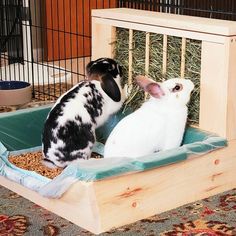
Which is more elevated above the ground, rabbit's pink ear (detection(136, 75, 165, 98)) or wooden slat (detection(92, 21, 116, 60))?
wooden slat (detection(92, 21, 116, 60))

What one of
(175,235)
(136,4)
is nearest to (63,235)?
(175,235)

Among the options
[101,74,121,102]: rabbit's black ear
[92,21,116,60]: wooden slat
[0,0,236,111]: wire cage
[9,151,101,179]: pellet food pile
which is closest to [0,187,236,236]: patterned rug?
[9,151,101,179]: pellet food pile

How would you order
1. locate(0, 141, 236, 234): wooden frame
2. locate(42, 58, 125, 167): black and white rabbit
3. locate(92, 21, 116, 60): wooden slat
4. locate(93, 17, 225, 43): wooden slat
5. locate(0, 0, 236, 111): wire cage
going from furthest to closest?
1. locate(0, 0, 236, 111): wire cage
2. locate(92, 21, 116, 60): wooden slat
3. locate(42, 58, 125, 167): black and white rabbit
4. locate(93, 17, 225, 43): wooden slat
5. locate(0, 141, 236, 234): wooden frame

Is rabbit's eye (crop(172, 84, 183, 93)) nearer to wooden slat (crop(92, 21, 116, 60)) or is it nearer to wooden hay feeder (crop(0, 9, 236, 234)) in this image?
wooden hay feeder (crop(0, 9, 236, 234))

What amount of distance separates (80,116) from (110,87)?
8.3 inches

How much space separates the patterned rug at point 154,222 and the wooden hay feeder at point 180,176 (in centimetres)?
3

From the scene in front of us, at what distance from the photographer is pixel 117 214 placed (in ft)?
6.91

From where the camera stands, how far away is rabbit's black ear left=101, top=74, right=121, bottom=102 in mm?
2619

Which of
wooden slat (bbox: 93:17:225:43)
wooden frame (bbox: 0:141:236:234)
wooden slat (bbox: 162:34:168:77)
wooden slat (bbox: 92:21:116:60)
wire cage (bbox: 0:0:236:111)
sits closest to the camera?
wooden frame (bbox: 0:141:236:234)

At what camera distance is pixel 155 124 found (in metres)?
2.38

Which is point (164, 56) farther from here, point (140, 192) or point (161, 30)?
point (140, 192)

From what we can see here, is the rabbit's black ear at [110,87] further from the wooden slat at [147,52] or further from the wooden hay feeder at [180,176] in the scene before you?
the wooden hay feeder at [180,176]

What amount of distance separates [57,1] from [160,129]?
3162 millimetres

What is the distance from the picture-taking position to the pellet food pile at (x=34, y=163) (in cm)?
253
